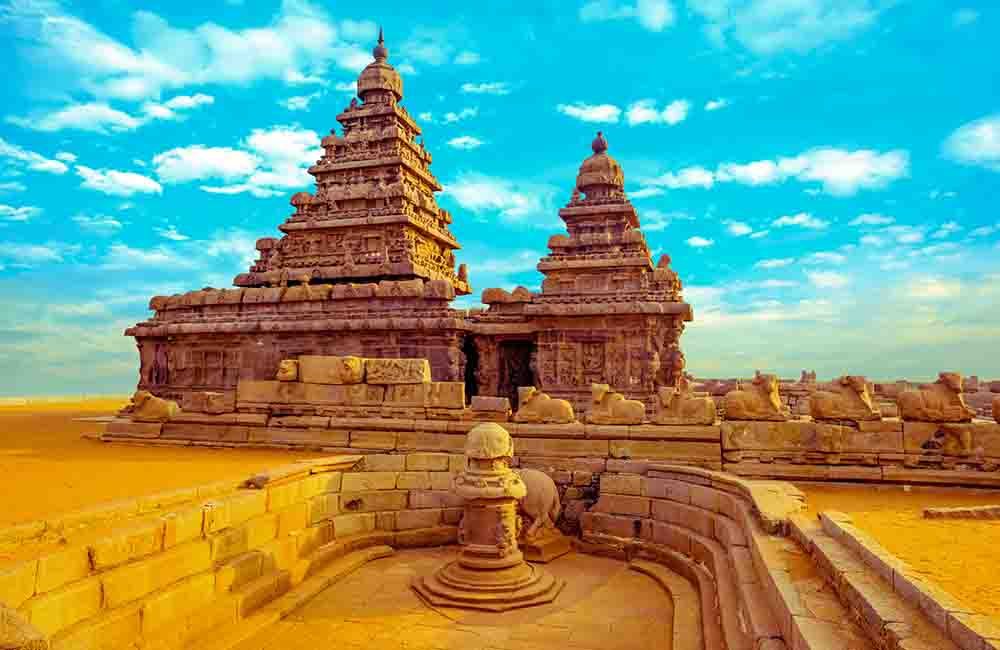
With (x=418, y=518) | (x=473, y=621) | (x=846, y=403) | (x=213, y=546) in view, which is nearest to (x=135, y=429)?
(x=418, y=518)

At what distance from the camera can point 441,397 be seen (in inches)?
416

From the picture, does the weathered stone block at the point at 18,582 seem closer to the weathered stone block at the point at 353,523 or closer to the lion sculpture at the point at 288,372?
the weathered stone block at the point at 353,523

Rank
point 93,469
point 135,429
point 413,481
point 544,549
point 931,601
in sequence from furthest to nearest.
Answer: point 135,429
point 413,481
point 93,469
point 544,549
point 931,601

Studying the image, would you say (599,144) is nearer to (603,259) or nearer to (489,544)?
(603,259)

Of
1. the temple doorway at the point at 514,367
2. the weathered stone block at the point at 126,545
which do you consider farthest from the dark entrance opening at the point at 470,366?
the weathered stone block at the point at 126,545

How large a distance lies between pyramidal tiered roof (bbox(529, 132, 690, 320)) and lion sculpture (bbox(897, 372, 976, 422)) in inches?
350

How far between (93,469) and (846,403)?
10062 mm

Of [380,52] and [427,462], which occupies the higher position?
[380,52]

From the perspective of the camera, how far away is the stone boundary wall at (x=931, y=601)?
264 centimetres

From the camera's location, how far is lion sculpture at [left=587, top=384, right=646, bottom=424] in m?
9.52

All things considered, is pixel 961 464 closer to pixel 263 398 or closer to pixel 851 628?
pixel 851 628

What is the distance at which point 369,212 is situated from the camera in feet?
77.1

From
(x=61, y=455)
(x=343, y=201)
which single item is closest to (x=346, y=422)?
(x=61, y=455)

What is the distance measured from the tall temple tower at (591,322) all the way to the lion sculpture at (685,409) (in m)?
8.02
